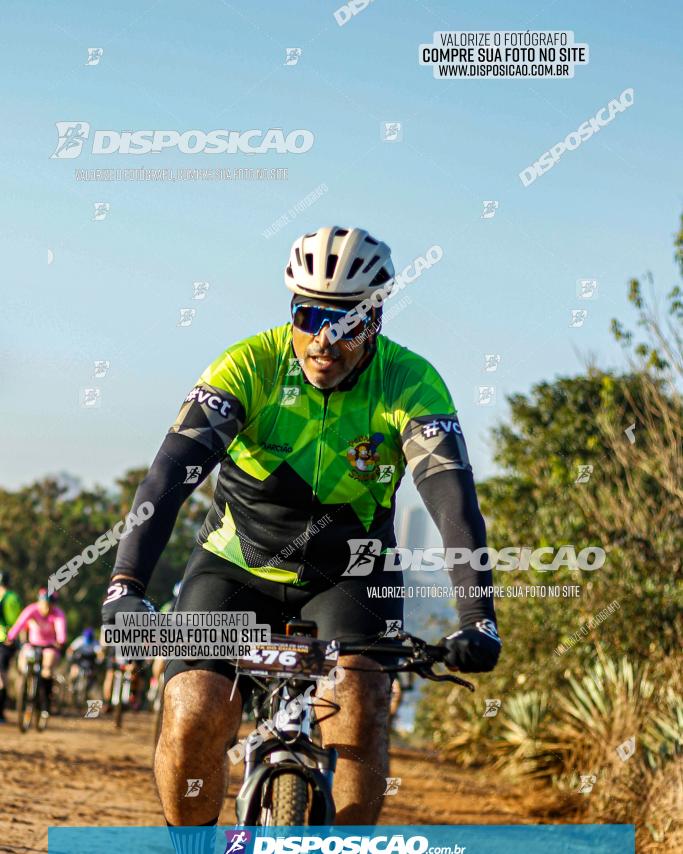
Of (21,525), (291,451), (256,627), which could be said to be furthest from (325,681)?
(21,525)

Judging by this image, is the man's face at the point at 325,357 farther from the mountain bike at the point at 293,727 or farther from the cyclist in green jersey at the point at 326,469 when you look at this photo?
the mountain bike at the point at 293,727

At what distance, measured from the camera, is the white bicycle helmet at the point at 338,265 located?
177 inches

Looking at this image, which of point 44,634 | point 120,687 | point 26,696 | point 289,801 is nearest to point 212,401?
point 289,801

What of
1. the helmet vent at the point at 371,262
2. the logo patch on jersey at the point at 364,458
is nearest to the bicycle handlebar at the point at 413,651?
the logo patch on jersey at the point at 364,458

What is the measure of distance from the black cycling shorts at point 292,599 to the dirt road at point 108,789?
12.3ft

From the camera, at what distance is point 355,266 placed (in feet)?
14.9

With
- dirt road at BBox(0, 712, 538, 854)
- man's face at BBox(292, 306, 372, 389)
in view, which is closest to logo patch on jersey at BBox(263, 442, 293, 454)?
man's face at BBox(292, 306, 372, 389)

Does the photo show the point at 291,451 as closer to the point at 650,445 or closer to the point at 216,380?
the point at 216,380

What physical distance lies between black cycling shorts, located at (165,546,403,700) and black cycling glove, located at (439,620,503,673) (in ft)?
1.51

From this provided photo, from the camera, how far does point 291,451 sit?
4621 mm

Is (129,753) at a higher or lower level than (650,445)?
lower

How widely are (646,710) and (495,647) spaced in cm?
776

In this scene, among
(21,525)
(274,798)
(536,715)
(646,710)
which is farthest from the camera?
(21,525)

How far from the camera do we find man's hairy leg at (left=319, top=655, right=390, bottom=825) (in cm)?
415
